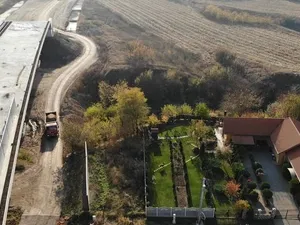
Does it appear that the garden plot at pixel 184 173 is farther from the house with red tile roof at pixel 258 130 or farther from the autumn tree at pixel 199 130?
the house with red tile roof at pixel 258 130

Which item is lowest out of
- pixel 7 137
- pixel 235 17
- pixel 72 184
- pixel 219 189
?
pixel 219 189

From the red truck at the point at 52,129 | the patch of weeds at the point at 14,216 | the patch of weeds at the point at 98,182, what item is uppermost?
the red truck at the point at 52,129

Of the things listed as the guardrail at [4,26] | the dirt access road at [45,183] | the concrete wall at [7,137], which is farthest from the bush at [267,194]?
the guardrail at [4,26]

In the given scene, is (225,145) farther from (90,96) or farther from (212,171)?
(90,96)

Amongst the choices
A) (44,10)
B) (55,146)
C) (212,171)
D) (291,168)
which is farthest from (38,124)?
(44,10)

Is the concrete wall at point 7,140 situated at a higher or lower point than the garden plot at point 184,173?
higher

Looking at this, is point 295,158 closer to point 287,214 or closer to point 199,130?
point 287,214

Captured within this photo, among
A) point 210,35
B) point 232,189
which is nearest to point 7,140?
point 232,189
